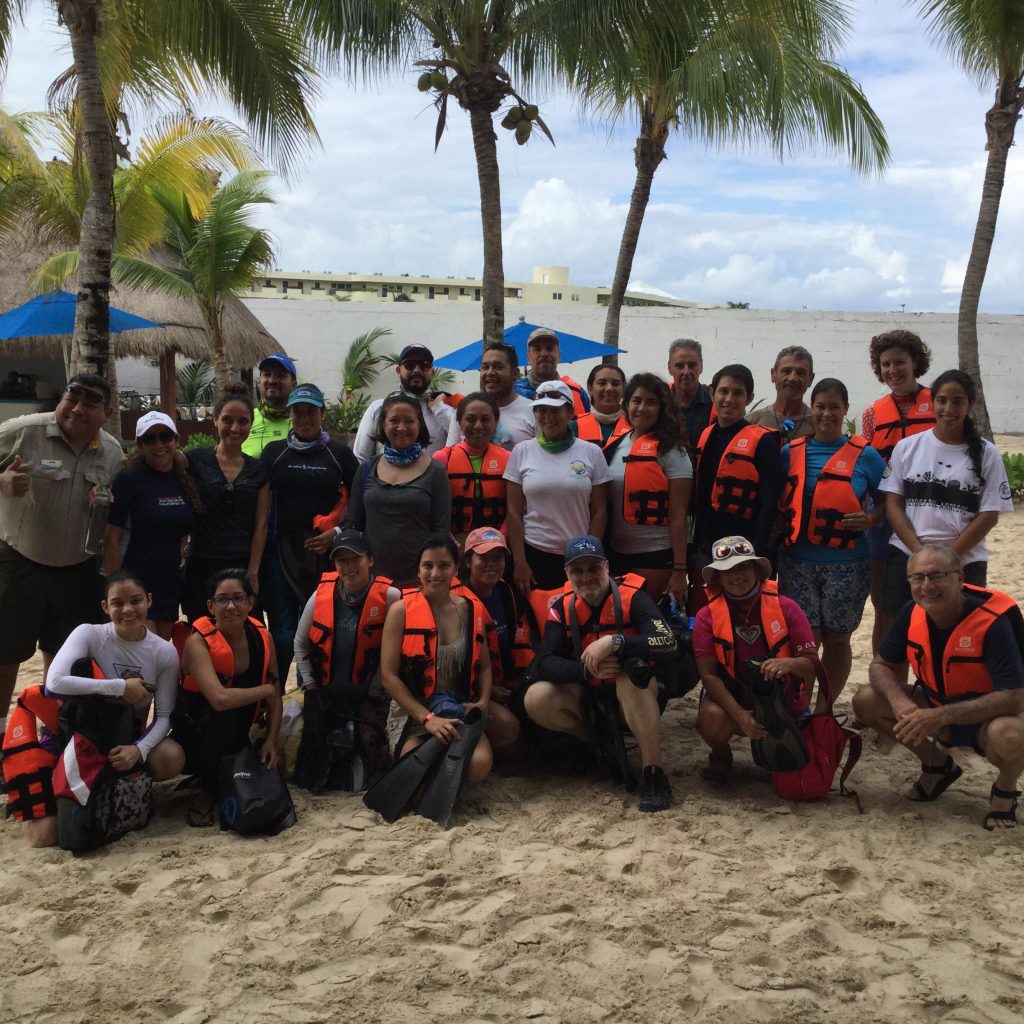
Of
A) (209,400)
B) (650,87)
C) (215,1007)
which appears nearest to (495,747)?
(215,1007)

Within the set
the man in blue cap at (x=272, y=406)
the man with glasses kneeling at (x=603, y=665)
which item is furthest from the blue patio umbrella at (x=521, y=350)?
the man with glasses kneeling at (x=603, y=665)

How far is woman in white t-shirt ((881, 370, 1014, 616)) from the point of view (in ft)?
15.2

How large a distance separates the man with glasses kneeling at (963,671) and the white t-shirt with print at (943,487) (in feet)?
1.91

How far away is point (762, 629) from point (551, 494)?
1.21 m

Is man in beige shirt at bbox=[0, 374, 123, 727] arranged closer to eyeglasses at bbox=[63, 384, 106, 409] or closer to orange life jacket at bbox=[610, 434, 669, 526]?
eyeglasses at bbox=[63, 384, 106, 409]

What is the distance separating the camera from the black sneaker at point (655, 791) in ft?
14.3

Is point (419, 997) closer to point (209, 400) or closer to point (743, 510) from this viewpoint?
point (743, 510)

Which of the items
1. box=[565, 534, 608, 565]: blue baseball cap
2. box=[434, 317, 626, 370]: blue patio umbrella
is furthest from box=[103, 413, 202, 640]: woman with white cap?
box=[434, 317, 626, 370]: blue patio umbrella

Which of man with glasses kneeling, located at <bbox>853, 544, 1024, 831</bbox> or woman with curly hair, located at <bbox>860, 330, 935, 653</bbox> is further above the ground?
woman with curly hair, located at <bbox>860, 330, 935, 653</bbox>

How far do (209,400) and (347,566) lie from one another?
63.5ft

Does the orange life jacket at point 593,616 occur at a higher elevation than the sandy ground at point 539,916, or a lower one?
higher

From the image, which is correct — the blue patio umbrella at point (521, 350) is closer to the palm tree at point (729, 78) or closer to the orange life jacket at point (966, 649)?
the palm tree at point (729, 78)

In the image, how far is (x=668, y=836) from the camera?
4117 millimetres

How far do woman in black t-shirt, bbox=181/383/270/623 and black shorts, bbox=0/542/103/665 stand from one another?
46 centimetres
